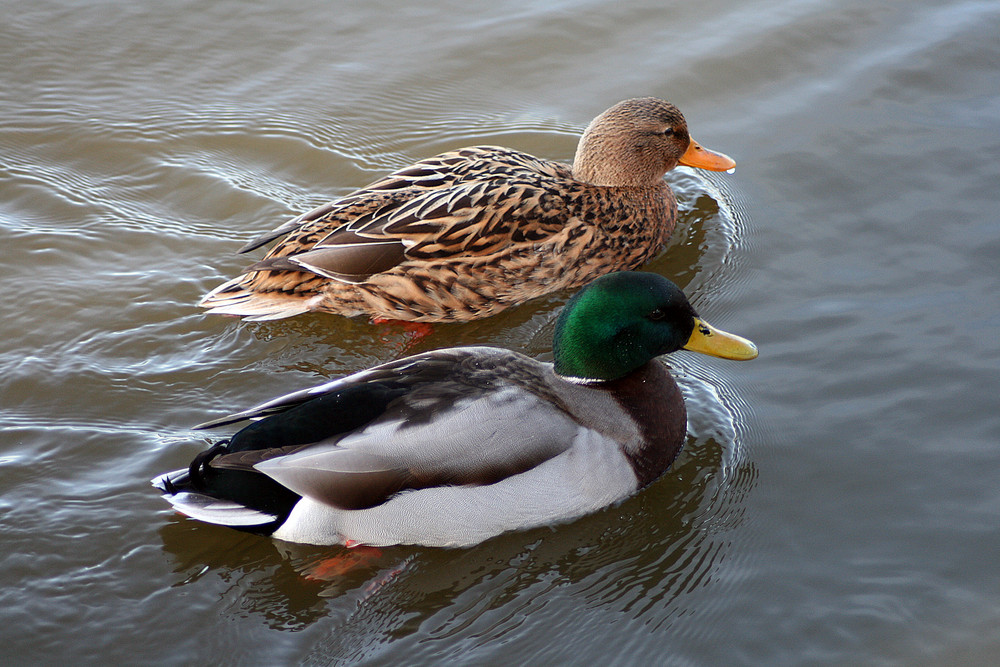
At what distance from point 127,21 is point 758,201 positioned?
519cm

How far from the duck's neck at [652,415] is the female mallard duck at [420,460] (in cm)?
3

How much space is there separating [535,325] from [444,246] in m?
0.69

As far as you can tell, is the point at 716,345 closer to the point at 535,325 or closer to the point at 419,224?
the point at 535,325

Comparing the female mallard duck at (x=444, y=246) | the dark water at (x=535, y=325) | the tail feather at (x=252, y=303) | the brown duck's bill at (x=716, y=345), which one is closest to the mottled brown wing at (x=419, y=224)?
the female mallard duck at (x=444, y=246)

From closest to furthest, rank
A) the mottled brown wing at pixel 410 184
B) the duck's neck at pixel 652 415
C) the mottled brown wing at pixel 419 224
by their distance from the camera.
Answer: the duck's neck at pixel 652 415 < the mottled brown wing at pixel 419 224 < the mottled brown wing at pixel 410 184

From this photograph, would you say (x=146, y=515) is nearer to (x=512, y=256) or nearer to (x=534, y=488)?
(x=534, y=488)

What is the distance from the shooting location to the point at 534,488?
407 cm

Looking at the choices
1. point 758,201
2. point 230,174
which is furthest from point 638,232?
point 230,174

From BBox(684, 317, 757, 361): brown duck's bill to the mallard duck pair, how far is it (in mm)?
10

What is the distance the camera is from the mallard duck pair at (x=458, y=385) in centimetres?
398

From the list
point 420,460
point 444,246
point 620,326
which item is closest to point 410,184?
point 444,246

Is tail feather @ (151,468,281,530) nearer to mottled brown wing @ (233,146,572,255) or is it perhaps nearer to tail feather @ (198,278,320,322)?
tail feather @ (198,278,320,322)

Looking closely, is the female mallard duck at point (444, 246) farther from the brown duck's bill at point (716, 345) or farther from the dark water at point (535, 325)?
the brown duck's bill at point (716, 345)

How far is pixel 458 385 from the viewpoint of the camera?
4.15 m
